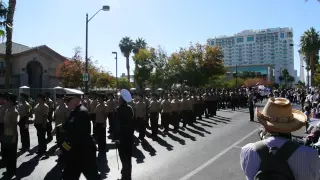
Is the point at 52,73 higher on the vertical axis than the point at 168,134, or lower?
higher

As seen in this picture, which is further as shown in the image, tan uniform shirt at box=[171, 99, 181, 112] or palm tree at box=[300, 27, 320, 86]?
palm tree at box=[300, 27, 320, 86]

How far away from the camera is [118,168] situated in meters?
7.99

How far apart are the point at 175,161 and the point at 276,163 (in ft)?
21.4

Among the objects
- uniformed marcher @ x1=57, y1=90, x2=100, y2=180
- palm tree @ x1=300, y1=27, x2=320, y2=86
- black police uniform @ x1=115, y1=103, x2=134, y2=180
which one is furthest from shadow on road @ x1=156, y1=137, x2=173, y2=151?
palm tree @ x1=300, y1=27, x2=320, y2=86

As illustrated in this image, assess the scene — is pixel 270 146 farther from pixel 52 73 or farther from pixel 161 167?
pixel 52 73

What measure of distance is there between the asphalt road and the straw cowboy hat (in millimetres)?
4569

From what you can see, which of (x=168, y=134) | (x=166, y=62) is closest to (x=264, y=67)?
(x=166, y=62)

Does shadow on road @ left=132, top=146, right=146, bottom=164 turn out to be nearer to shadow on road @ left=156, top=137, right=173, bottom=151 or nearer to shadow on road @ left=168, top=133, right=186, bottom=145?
shadow on road @ left=156, top=137, right=173, bottom=151

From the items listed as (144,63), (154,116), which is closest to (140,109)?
(154,116)

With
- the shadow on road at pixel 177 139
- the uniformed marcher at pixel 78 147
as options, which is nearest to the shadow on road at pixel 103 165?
the uniformed marcher at pixel 78 147

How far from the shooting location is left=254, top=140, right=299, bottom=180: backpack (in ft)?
8.16

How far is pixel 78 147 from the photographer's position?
5.32 meters

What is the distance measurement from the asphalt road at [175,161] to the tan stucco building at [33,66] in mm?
26670

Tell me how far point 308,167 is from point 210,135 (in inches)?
443
